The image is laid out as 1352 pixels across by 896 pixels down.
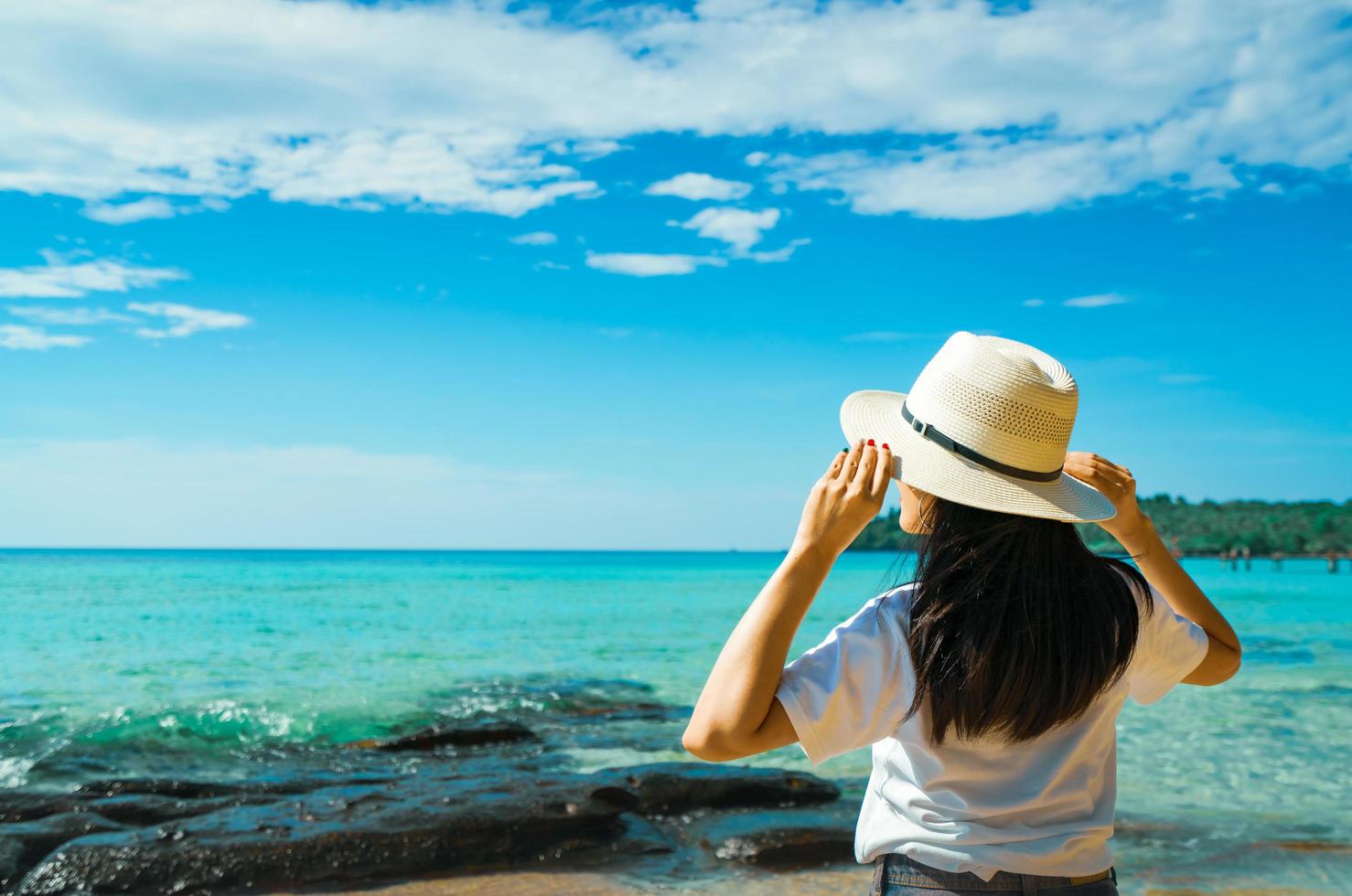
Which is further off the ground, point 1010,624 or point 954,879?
point 1010,624

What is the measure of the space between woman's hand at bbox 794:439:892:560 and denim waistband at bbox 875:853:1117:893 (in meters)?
0.59

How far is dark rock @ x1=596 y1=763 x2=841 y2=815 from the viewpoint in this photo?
330 inches

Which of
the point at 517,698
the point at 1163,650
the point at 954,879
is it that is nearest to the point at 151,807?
the point at 517,698

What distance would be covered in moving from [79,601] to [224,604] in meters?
5.01

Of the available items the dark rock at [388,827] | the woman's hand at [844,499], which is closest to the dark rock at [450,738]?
the dark rock at [388,827]

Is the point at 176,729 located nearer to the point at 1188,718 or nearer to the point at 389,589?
the point at 1188,718

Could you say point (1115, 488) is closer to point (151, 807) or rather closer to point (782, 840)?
point (782, 840)

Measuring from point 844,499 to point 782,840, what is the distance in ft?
20.5

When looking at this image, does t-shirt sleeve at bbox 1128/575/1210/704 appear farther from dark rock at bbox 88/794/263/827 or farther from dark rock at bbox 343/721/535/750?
dark rock at bbox 343/721/535/750

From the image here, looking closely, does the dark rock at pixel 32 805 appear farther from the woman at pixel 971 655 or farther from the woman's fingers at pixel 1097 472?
the woman's fingers at pixel 1097 472

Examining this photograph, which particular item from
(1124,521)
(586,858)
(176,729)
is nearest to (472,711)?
(176,729)

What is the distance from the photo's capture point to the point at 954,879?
1808 millimetres

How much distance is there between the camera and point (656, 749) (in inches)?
429

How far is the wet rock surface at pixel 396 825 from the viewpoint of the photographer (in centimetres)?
659
